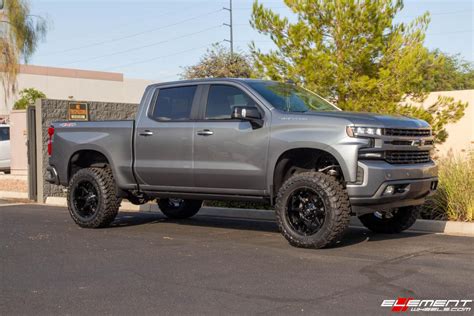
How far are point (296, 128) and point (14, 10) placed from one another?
36062mm

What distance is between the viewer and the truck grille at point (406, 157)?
7.35m

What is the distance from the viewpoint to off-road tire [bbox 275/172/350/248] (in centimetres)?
724

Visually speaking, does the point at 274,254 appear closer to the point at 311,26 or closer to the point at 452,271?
the point at 452,271

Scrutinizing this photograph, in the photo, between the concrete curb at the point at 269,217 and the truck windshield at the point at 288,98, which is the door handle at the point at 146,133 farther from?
the concrete curb at the point at 269,217

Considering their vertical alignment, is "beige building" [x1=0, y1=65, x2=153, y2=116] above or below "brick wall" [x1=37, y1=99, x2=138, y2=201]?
above

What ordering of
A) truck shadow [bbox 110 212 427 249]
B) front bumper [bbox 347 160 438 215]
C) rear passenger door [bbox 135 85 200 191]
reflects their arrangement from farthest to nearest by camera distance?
rear passenger door [bbox 135 85 200 191] → truck shadow [bbox 110 212 427 249] → front bumper [bbox 347 160 438 215]

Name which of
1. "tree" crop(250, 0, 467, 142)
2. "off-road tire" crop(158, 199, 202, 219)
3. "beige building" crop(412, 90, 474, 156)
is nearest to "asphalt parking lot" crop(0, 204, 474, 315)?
"off-road tire" crop(158, 199, 202, 219)

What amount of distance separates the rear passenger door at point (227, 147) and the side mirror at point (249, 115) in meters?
0.07

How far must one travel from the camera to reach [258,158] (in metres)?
7.91

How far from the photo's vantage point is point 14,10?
130ft

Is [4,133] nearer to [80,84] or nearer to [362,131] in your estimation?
[362,131]

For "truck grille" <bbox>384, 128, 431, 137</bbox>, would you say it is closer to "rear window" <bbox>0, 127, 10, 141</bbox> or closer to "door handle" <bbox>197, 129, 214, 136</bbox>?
"door handle" <bbox>197, 129, 214, 136</bbox>

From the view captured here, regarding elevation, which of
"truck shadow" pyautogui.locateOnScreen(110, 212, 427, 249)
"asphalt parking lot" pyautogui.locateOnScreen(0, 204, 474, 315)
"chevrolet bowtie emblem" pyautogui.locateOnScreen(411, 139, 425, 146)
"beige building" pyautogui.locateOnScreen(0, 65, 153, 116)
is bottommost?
"truck shadow" pyautogui.locateOnScreen(110, 212, 427, 249)

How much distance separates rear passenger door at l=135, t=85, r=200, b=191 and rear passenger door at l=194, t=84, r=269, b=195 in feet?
0.58
